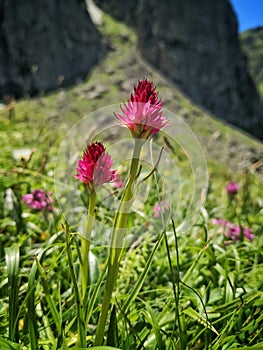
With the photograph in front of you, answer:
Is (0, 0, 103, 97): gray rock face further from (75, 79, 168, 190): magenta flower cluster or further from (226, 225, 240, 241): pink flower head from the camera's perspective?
(75, 79, 168, 190): magenta flower cluster

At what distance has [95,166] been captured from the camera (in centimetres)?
89

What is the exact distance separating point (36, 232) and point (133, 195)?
4.28ft

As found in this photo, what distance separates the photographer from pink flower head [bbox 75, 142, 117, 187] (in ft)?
2.92

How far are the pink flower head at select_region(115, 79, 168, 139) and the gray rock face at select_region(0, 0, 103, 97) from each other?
6241cm

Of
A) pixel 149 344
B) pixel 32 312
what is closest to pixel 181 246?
pixel 149 344

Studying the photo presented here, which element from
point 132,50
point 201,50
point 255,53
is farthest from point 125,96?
point 255,53

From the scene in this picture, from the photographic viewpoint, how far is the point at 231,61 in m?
113

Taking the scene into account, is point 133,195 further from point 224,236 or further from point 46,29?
point 46,29

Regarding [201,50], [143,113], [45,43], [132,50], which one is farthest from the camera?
[201,50]

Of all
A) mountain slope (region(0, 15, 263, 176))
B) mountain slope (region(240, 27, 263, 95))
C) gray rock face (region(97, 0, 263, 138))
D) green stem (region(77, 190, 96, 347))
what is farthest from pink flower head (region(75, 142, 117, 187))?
mountain slope (region(240, 27, 263, 95))

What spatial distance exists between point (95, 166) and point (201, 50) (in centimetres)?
11528

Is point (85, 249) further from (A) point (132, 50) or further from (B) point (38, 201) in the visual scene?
(A) point (132, 50)

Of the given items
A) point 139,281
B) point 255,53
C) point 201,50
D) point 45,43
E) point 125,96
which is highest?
point 255,53

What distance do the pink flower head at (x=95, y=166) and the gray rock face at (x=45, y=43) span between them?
205 ft
